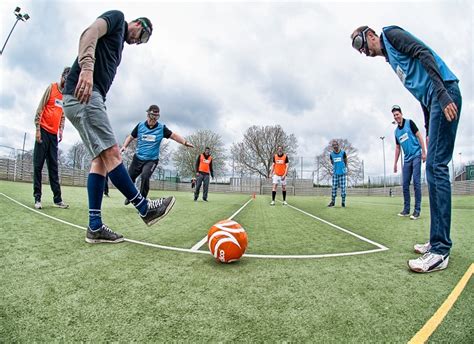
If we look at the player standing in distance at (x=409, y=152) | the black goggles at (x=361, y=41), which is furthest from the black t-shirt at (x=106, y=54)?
the player standing in distance at (x=409, y=152)

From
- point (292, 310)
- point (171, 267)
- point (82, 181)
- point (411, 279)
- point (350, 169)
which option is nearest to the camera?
point (292, 310)

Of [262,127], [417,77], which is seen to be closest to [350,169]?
[262,127]

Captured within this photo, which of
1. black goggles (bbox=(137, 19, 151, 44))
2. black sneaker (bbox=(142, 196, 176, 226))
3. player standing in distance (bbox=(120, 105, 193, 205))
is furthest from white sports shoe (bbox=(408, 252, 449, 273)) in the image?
player standing in distance (bbox=(120, 105, 193, 205))

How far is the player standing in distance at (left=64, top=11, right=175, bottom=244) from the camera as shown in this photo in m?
2.48

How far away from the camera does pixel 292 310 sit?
139cm

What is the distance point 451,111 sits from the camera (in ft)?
7.30

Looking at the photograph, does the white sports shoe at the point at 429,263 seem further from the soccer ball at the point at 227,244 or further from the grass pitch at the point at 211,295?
the soccer ball at the point at 227,244

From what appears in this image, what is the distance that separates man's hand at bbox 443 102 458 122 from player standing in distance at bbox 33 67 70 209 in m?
5.54

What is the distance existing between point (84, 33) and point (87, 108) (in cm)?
67

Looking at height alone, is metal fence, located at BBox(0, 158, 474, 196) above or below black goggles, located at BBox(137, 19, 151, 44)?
below

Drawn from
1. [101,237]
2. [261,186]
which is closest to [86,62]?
[101,237]

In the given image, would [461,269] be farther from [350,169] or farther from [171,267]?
[350,169]

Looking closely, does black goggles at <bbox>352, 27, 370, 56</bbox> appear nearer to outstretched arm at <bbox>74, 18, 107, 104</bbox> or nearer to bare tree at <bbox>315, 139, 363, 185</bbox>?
outstretched arm at <bbox>74, 18, 107, 104</bbox>

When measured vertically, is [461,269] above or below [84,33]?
below
